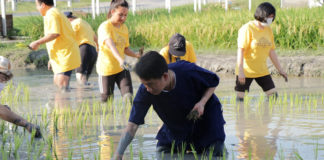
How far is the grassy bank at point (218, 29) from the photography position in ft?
38.0

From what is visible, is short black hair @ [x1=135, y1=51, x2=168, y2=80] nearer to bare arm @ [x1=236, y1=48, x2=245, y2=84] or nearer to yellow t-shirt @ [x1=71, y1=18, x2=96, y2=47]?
bare arm @ [x1=236, y1=48, x2=245, y2=84]

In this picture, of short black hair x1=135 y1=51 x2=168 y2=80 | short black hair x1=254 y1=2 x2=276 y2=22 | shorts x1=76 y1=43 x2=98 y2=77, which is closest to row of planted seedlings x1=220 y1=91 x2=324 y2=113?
short black hair x1=254 y1=2 x2=276 y2=22

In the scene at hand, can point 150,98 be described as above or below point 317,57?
above

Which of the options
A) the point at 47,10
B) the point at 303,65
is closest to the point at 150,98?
the point at 47,10

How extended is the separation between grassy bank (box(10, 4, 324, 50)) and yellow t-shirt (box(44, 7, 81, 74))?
17.3 feet

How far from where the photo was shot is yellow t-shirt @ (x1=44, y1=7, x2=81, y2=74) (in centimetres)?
725

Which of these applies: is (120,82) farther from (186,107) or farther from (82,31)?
(82,31)

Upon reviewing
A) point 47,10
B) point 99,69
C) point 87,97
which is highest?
point 47,10

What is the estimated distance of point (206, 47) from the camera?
41.7ft

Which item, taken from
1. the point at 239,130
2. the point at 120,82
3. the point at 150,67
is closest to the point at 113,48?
the point at 120,82

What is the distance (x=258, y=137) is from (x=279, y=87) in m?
3.74

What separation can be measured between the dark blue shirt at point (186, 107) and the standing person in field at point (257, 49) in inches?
106

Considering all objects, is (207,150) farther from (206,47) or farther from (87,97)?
(206,47)

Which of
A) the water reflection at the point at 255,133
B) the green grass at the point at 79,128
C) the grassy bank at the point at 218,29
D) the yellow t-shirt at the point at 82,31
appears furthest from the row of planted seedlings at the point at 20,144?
the grassy bank at the point at 218,29
